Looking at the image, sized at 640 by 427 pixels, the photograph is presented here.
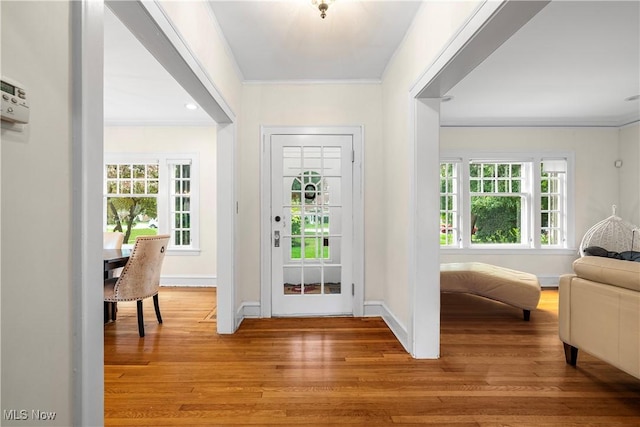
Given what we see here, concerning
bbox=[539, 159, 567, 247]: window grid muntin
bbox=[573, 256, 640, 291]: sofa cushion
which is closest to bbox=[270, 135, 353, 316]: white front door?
bbox=[573, 256, 640, 291]: sofa cushion

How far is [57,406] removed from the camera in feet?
3.10

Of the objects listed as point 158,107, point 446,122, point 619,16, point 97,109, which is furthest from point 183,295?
point 619,16

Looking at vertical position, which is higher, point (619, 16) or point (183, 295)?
point (619, 16)

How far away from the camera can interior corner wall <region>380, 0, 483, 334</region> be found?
210 cm

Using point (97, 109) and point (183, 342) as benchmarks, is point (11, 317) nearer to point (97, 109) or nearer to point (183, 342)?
point (97, 109)

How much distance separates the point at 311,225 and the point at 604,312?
96.8 inches

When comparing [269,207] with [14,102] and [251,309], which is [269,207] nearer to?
[251,309]

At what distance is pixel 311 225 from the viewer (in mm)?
3604

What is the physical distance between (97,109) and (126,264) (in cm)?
232

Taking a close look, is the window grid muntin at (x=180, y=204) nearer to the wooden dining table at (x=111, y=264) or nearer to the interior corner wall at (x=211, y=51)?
the wooden dining table at (x=111, y=264)

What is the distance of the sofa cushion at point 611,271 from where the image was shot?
1.92 m

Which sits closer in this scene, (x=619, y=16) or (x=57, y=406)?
(x=57, y=406)

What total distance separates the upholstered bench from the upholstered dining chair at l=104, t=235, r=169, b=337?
3.00 m


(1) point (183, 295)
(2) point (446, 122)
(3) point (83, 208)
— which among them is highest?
(2) point (446, 122)
